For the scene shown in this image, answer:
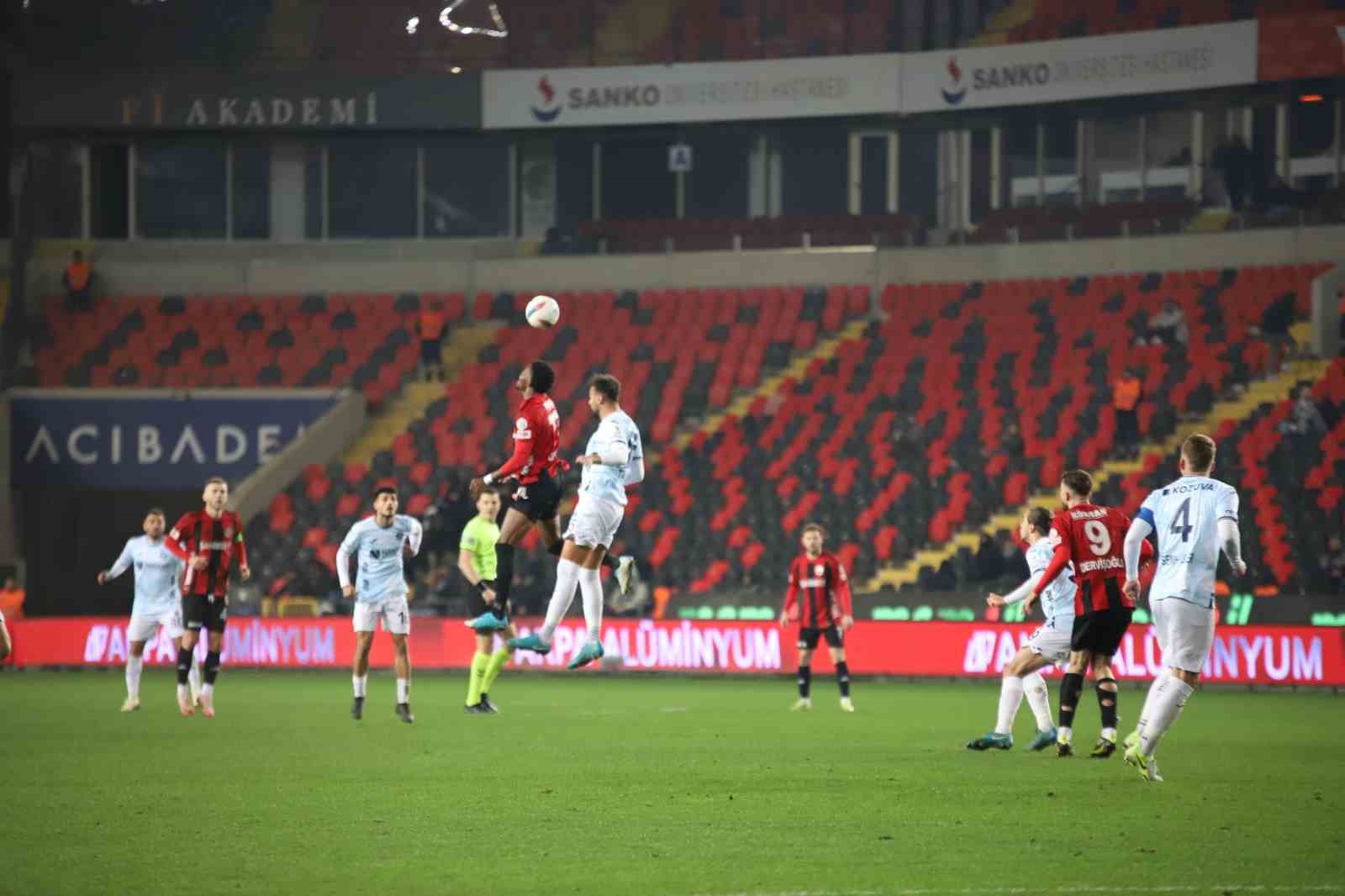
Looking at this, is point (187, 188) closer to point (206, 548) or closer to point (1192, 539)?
point (206, 548)

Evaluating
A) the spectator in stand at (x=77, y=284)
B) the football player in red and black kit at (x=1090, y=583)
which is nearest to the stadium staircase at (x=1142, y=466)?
the football player in red and black kit at (x=1090, y=583)

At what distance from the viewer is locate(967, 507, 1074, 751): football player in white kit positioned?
15625 millimetres

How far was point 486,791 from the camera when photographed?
12.6 metres

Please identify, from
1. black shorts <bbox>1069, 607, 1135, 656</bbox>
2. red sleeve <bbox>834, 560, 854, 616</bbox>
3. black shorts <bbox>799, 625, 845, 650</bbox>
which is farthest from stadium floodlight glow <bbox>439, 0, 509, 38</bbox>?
black shorts <bbox>1069, 607, 1135, 656</bbox>

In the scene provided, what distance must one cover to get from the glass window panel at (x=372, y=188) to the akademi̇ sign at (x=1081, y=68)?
35.2ft

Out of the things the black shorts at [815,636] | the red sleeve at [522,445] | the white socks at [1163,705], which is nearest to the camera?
the white socks at [1163,705]

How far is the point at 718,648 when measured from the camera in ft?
93.5

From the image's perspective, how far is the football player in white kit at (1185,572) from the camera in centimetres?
1259

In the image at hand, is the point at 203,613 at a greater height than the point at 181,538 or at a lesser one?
lesser

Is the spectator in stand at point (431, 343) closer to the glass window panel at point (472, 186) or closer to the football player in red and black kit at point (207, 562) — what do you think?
the glass window panel at point (472, 186)

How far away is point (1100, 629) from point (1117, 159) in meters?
24.9

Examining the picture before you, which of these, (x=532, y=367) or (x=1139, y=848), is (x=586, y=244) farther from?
(x=1139, y=848)

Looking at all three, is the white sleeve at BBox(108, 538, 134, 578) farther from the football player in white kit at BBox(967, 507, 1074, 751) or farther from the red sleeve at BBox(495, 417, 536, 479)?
the football player in white kit at BBox(967, 507, 1074, 751)

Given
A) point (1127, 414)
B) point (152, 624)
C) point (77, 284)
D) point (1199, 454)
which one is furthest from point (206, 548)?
point (77, 284)
